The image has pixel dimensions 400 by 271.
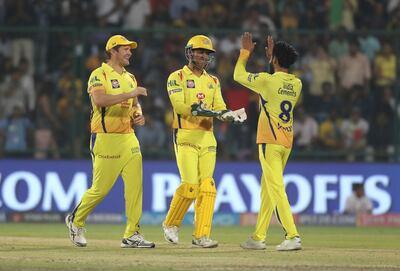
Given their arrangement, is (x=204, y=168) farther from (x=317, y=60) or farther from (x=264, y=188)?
(x=317, y=60)

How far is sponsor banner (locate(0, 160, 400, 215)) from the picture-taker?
20.4 meters

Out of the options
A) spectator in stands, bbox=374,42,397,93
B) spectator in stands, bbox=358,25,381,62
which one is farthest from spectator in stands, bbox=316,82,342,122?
spectator in stands, bbox=358,25,381,62

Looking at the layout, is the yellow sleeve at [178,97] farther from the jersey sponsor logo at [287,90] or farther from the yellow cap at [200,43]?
the jersey sponsor logo at [287,90]

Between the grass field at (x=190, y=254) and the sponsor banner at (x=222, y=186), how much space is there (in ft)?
10.8

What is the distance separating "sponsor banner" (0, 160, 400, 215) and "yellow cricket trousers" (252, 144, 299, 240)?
681 cm

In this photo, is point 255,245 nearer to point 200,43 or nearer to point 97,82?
point 200,43

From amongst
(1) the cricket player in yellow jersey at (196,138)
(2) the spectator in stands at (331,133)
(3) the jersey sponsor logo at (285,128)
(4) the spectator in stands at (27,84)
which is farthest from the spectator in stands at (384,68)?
(3) the jersey sponsor logo at (285,128)

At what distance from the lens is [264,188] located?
535 inches

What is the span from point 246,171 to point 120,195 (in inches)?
88.3

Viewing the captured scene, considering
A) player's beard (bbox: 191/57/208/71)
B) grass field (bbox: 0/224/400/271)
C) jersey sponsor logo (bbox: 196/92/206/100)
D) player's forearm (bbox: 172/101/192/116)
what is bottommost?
grass field (bbox: 0/224/400/271)

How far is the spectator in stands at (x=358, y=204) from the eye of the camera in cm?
2048

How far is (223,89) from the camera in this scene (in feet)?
69.3

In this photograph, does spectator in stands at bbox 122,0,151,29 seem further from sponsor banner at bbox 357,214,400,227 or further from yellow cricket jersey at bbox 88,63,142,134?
yellow cricket jersey at bbox 88,63,142,134

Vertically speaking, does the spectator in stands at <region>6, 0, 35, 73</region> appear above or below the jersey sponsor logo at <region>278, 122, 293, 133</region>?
above
